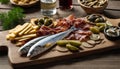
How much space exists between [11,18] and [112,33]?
478mm

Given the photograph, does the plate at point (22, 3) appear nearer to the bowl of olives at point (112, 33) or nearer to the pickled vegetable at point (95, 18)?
the pickled vegetable at point (95, 18)

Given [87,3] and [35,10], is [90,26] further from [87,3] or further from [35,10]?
[35,10]

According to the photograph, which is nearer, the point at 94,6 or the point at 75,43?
the point at 75,43

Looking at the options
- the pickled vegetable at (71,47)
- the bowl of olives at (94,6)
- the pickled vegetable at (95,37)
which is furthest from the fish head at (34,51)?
the bowl of olives at (94,6)

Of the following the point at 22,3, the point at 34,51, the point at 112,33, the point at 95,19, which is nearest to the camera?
Answer: the point at 34,51

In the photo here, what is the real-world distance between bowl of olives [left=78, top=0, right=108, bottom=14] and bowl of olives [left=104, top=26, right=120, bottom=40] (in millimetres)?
187

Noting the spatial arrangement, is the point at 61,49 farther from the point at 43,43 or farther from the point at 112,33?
the point at 112,33

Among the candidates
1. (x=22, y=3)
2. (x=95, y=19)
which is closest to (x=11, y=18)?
(x=22, y=3)

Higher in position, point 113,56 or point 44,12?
point 44,12

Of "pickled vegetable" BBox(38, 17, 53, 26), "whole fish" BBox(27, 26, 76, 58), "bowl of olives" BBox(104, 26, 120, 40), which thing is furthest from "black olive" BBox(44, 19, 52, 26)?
"bowl of olives" BBox(104, 26, 120, 40)

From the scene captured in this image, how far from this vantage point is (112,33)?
1357 mm

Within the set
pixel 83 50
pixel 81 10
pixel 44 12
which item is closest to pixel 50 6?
pixel 44 12

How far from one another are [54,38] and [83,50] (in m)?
0.13

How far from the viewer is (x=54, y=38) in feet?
4.38
